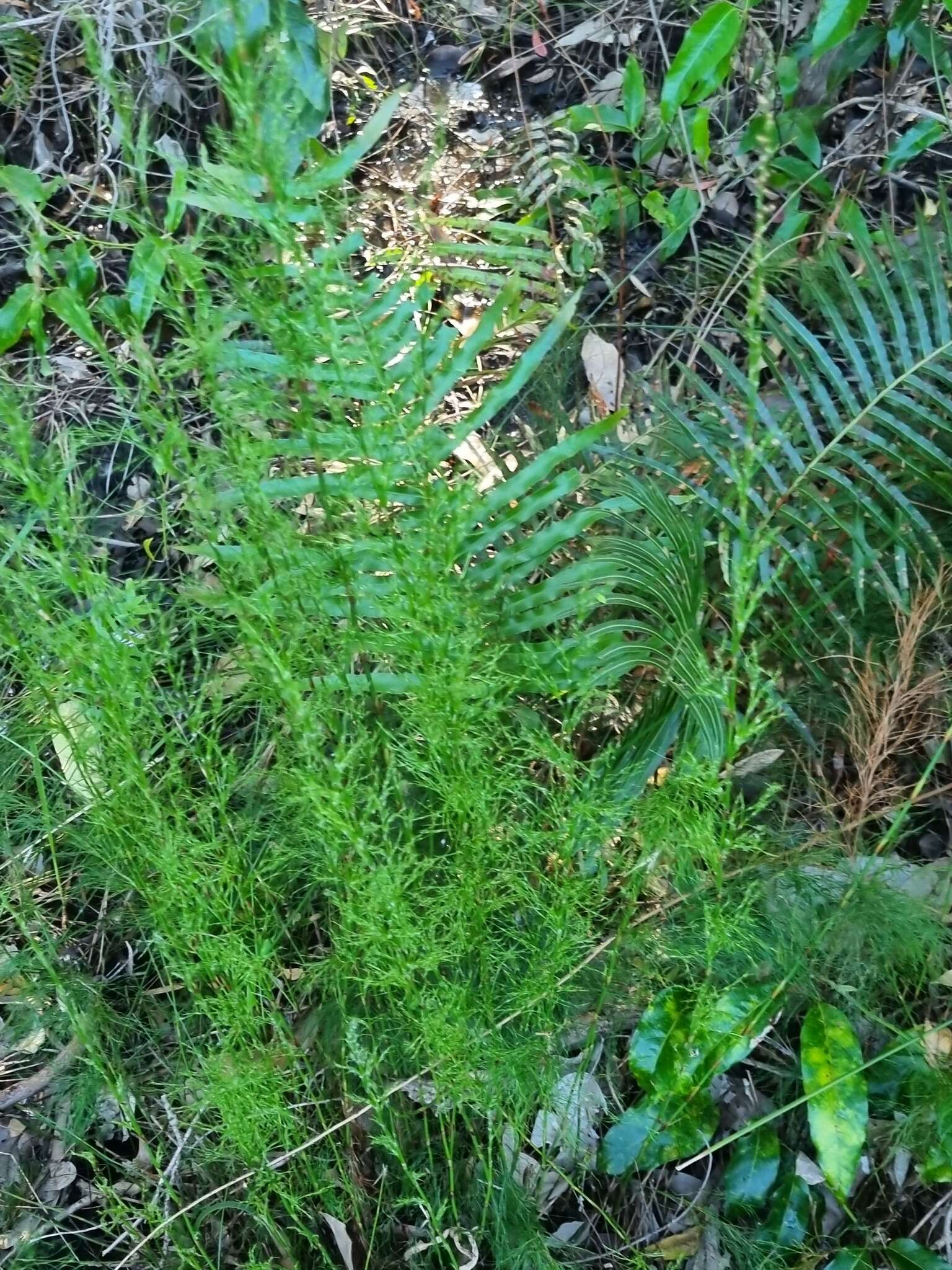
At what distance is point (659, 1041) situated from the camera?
3.55 feet

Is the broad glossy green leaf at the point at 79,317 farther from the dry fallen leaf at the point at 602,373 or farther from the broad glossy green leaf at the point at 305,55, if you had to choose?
the dry fallen leaf at the point at 602,373

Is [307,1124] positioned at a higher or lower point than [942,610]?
lower

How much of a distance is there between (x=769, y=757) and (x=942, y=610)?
0.89 feet

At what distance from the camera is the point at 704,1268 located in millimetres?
1109

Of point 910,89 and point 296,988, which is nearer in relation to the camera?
point 296,988

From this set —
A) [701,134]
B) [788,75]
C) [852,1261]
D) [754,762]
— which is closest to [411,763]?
[754,762]

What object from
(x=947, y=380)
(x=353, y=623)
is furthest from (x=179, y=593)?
(x=947, y=380)

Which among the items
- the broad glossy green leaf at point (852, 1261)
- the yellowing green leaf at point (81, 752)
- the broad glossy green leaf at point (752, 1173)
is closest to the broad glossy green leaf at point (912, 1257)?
the broad glossy green leaf at point (852, 1261)

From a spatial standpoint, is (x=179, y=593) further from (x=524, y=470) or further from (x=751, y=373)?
(x=751, y=373)

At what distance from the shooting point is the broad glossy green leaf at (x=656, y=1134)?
109cm

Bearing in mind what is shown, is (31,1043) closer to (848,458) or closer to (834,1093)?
(834,1093)

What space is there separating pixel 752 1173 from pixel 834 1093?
13 centimetres

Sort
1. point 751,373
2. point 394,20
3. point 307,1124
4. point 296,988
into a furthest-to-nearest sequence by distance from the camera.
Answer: point 394,20, point 296,988, point 307,1124, point 751,373

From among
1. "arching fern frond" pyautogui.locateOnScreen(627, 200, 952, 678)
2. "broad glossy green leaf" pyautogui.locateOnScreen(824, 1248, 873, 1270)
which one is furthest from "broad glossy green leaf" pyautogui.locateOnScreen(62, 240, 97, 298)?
"broad glossy green leaf" pyautogui.locateOnScreen(824, 1248, 873, 1270)
